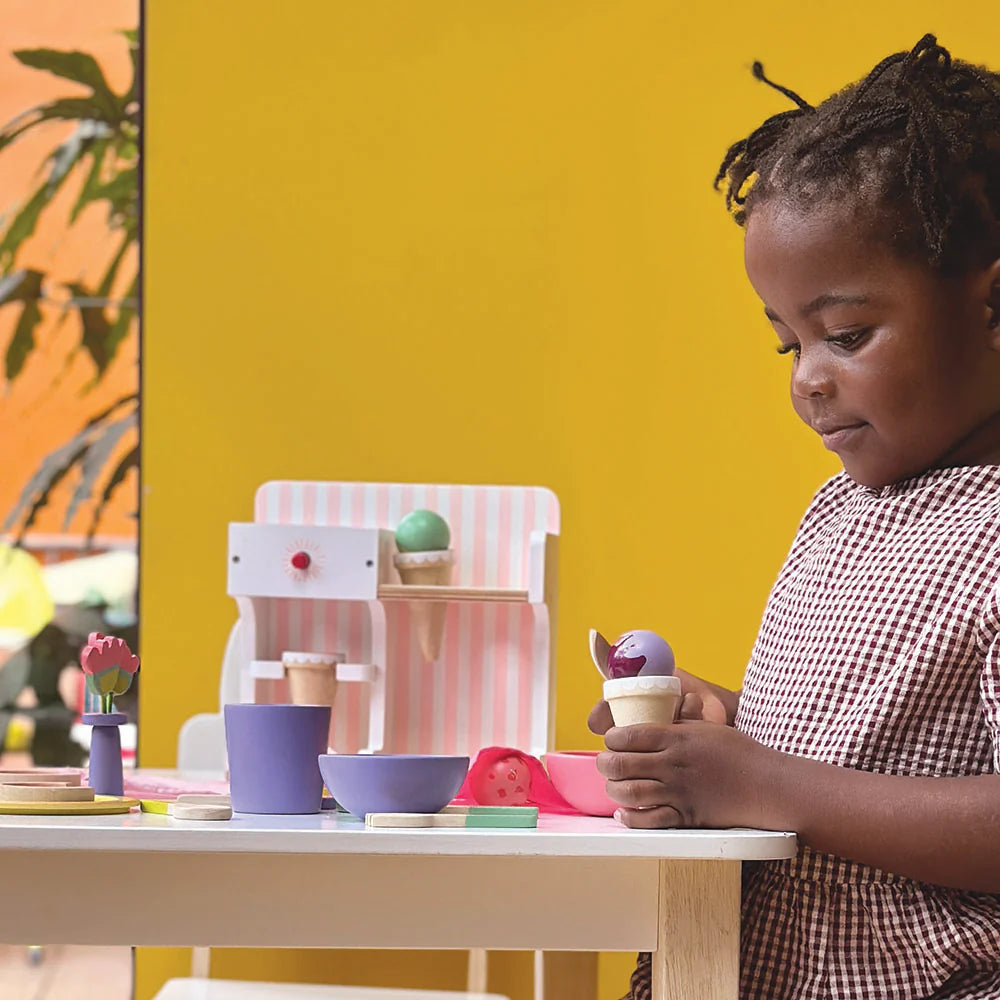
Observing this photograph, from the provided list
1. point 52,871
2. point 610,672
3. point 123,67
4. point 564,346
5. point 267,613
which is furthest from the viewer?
point 123,67

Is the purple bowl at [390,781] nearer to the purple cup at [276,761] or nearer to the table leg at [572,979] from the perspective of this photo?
the purple cup at [276,761]

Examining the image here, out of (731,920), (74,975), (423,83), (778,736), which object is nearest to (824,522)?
(778,736)

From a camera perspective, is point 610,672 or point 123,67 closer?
point 610,672

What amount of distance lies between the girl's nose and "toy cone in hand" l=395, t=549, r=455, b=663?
0.71 m

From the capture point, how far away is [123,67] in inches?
103

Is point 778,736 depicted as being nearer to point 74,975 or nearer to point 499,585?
point 499,585

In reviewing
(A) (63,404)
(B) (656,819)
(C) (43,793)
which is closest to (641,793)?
(B) (656,819)

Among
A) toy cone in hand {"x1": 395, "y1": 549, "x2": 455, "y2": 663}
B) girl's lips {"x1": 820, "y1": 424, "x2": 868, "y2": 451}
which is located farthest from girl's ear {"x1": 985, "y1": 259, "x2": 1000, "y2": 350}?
toy cone in hand {"x1": 395, "y1": 549, "x2": 455, "y2": 663}

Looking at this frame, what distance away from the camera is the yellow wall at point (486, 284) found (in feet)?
6.83

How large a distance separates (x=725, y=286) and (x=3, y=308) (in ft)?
4.59

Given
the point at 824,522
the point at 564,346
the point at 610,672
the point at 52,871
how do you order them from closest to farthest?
the point at 52,871, the point at 610,672, the point at 824,522, the point at 564,346

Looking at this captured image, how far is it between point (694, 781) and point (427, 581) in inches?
32.0

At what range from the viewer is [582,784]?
98cm

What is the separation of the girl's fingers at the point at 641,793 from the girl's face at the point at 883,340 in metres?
0.30
